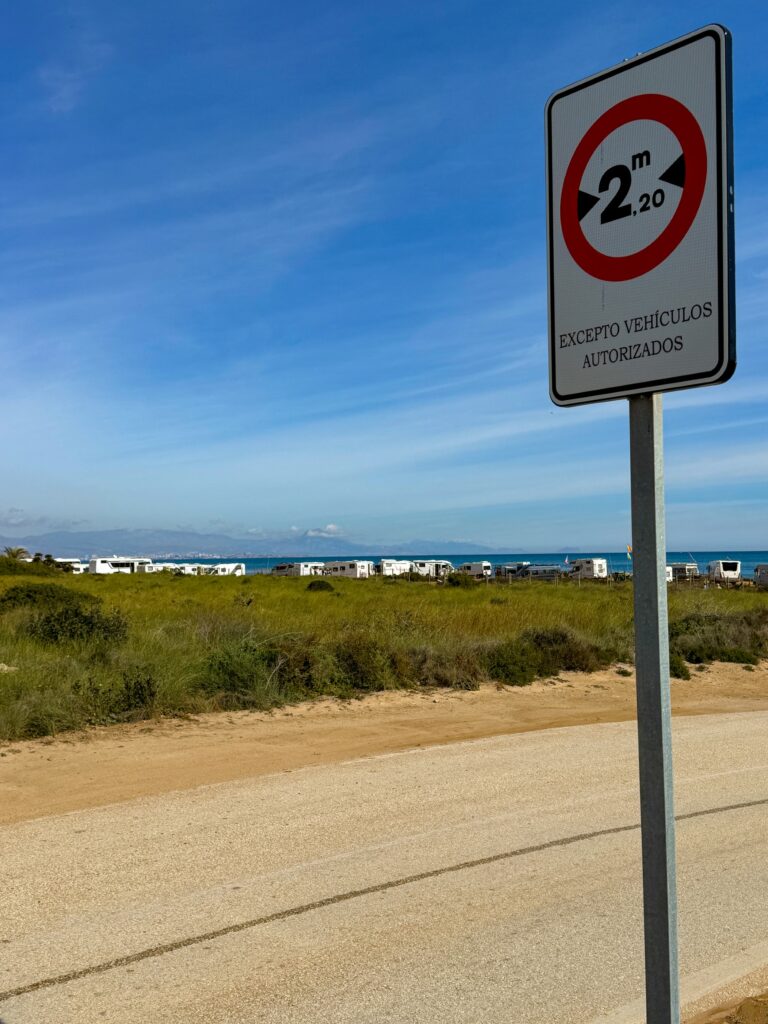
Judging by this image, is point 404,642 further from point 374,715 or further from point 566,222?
point 566,222

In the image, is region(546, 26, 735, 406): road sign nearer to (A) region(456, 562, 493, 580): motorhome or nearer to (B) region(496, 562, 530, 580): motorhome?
(A) region(456, 562, 493, 580): motorhome

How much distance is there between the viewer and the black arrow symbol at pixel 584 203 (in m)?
2.51

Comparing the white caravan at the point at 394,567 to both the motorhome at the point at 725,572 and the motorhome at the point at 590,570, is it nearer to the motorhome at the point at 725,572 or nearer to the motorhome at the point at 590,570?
the motorhome at the point at 590,570

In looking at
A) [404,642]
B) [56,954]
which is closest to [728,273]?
[56,954]

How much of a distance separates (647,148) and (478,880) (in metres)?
4.54

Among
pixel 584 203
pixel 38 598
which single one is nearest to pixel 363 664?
pixel 584 203

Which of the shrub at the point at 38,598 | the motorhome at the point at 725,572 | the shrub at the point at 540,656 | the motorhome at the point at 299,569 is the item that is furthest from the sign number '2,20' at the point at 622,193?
Result: the motorhome at the point at 299,569

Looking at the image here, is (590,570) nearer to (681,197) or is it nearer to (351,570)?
(351,570)

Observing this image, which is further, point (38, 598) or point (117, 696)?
point (38, 598)

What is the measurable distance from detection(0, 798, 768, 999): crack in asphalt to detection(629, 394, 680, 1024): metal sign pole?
310cm

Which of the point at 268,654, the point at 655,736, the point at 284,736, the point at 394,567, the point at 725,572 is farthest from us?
the point at 394,567

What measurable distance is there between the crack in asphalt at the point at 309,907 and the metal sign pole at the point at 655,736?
3.10m

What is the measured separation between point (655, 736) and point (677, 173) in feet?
4.48

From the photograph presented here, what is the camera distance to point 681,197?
7.51ft
